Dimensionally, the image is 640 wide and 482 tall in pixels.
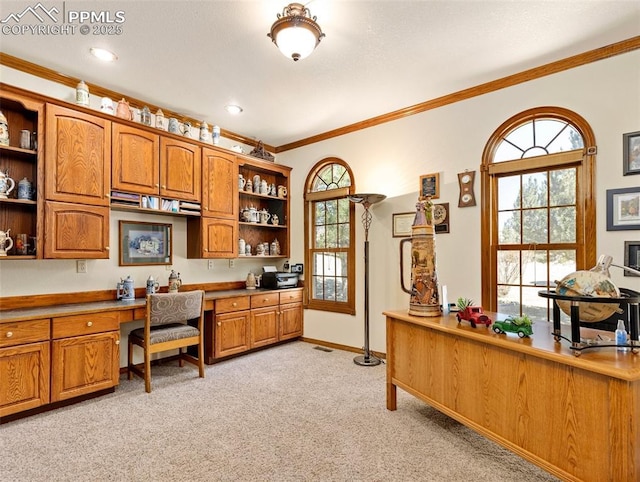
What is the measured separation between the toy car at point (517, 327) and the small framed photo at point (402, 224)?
1987 mm

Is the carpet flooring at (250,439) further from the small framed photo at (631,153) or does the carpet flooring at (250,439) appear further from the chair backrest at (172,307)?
the small framed photo at (631,153)

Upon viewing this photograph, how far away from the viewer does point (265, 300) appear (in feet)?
14.3

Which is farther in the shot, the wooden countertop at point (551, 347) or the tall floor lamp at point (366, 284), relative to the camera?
the tall floor lamp at point (366, 284)

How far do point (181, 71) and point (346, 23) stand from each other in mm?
1555

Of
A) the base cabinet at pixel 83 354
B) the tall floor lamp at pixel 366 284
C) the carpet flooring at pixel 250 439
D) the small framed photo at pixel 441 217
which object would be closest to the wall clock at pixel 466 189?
the small framed photo at pixel 441 217

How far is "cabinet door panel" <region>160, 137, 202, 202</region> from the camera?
3590 millimetres

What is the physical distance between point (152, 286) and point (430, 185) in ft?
10.3

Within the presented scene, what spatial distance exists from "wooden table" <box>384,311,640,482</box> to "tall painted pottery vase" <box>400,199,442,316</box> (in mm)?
98

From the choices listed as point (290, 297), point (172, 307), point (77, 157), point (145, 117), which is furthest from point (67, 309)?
point (290, 297)

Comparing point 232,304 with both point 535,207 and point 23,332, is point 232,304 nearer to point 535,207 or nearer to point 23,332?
point 23,332

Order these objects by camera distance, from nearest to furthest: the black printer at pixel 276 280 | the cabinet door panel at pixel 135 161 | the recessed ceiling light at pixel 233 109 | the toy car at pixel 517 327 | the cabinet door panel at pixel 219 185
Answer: the toy car at pixel 517 327 < the cabinet door panel at pixel 135 161 < the recessed ceiling light at pixel 233 109 < the cabinet door panel at pixel 219 185 < the black printer at pixel 276 280

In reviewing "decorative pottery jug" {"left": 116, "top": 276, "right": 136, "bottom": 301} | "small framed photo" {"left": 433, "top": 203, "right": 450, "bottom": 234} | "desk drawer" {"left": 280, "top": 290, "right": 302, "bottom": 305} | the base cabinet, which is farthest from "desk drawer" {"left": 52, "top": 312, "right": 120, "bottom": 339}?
"small framed photo" {"left": 433, "top": 203, "right": 450, "bottom": 234}

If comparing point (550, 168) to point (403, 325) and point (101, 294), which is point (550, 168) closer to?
point (403, 325)

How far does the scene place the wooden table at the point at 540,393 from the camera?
4.55ft
